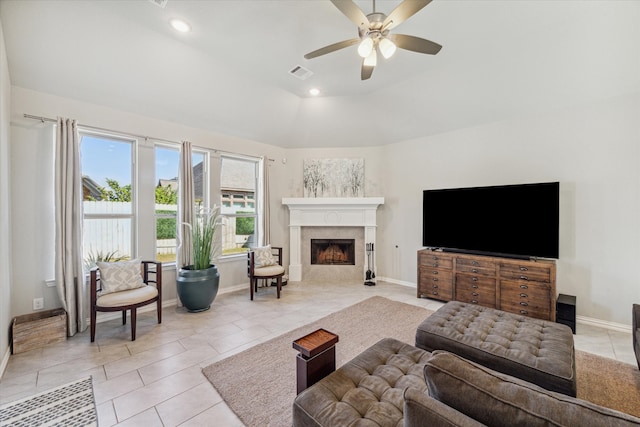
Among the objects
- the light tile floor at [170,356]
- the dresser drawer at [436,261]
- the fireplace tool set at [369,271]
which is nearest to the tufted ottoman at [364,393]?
the light tile floor at [170,356]

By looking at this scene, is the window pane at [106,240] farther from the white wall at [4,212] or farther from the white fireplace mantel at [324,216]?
the white fireplace mantel at [324,216]

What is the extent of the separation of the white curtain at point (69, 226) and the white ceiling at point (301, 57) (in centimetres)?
65

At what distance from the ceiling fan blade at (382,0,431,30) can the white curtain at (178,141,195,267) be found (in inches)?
135

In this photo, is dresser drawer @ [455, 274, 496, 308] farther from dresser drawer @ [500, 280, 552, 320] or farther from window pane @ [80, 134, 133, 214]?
window pane @ [80, 134, 133, 214]

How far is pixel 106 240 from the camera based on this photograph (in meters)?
3.72

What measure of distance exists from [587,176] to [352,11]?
3.79 meters

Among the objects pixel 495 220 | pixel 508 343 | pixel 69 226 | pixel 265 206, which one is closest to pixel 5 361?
pixel 69 226

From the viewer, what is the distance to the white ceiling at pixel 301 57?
2.73 metres

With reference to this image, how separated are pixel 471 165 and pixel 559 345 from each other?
3.28m

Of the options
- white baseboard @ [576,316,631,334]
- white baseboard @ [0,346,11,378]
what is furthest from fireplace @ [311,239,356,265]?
white baseboard @ [0,346,11,378]

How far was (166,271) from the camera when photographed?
420 cm

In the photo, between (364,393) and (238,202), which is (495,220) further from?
(238,202)

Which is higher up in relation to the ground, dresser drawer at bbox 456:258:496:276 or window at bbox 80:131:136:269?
window at bbox 80:131:136:269

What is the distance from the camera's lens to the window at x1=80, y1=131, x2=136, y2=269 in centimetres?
358
